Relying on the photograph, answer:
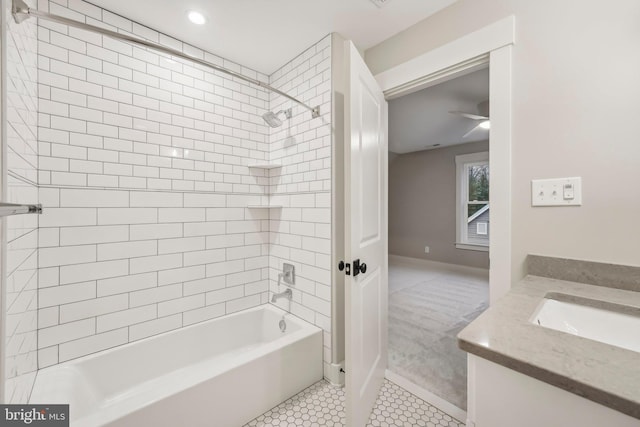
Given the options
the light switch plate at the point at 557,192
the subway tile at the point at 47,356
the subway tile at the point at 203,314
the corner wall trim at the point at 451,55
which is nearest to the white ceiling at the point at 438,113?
the corner wall trim at the point at 451,55

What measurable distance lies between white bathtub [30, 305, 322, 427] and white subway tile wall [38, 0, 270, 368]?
0.11 m

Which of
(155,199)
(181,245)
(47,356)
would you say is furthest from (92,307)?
(155,199)

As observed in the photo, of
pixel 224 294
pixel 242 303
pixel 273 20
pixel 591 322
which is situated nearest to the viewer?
pixel 591 322

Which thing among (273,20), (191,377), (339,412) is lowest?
(339,412)

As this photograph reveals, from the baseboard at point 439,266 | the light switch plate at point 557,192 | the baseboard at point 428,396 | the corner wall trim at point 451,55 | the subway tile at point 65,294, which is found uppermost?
the corner wall trim at point 451,55

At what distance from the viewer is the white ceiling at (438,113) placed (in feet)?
8.91

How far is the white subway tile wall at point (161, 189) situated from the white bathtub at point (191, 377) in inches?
4.1

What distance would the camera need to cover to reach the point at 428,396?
1678mm

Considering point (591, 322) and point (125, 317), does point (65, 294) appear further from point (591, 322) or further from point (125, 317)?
point (591, 322)

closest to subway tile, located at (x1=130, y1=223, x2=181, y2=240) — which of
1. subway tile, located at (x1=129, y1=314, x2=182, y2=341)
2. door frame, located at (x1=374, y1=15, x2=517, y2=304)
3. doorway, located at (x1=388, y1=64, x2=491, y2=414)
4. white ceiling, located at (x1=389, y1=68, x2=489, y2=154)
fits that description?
subway tile, located at (x1=129, y1=314, x2=182, y2=341)

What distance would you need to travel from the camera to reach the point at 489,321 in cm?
74

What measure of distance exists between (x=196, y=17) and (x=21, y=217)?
148 centimetres

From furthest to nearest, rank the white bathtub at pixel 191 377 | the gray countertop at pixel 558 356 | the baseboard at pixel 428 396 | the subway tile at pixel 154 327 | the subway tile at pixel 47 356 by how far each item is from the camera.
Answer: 1. the subway tile at pixel 154 327
2. the baseboard at pixel 428 396
3. the subway tile at pixel 47 356
4. the white bathtub at pixel 191 377
5. the gray countertop at pixel 558 356

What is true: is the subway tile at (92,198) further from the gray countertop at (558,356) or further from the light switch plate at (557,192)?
the light switch plate at (557,192)
